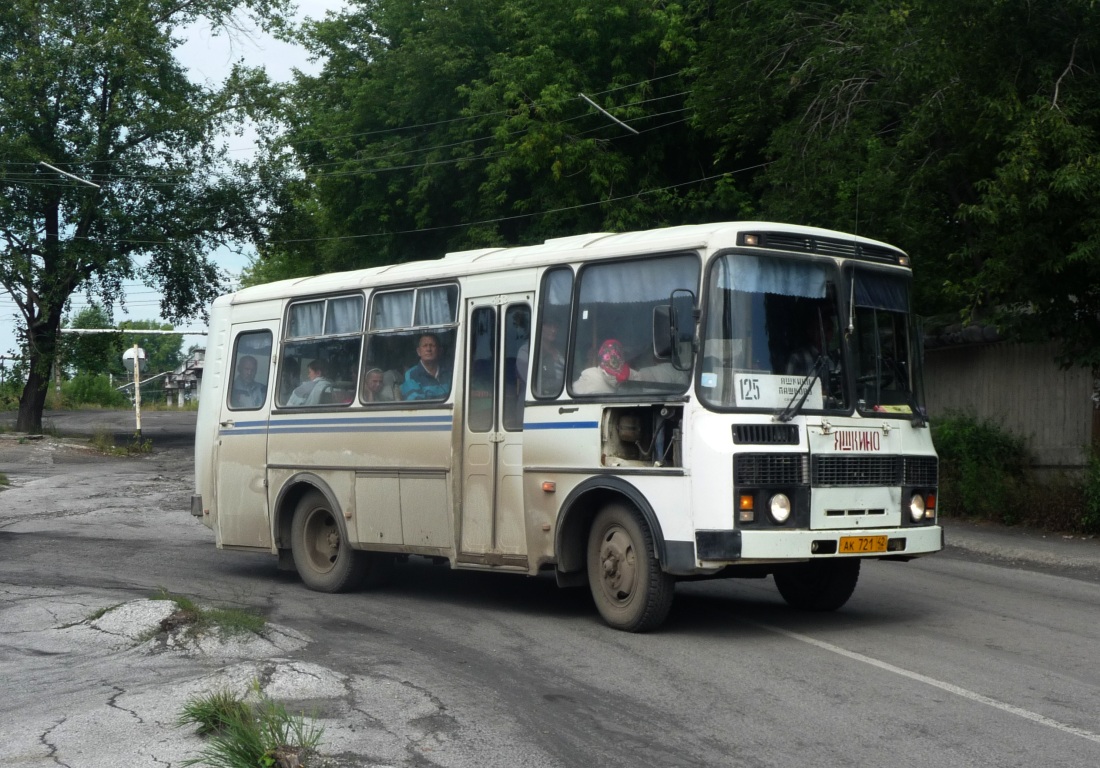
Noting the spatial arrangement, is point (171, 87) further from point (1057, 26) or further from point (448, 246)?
point (1057, 26)

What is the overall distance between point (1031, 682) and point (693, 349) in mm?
2944

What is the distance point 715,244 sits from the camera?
30.3ft

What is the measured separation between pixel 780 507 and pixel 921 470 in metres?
1.46

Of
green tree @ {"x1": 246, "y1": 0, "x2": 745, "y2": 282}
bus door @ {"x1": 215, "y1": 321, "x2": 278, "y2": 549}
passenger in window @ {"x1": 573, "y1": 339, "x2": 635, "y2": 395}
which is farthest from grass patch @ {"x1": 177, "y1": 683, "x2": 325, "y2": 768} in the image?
green tree @ {"x1": 246, "y1": 0, "x2": 745, "y2": 282}

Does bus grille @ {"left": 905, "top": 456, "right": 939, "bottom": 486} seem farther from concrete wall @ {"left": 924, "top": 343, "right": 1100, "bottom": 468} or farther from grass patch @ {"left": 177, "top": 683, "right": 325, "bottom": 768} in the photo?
concrete wall @ {"left": 924, "top": 343, "right": 1100, "bottom": 468}

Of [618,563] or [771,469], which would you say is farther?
[618,563]

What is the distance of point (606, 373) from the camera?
9852 mm

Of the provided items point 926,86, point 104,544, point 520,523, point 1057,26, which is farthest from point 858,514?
point 104,544

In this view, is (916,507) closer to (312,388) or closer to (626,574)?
(626,574)

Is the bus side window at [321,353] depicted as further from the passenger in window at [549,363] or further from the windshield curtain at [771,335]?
the windshield curtain at [771,335]

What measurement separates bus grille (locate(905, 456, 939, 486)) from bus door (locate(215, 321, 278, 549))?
643cm

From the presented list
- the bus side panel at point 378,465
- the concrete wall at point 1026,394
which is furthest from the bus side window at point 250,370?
the concrete wall at point 1026,394

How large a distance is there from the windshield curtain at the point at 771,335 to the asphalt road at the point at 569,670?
5.59 ft

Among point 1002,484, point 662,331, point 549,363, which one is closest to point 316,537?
point 549,363
